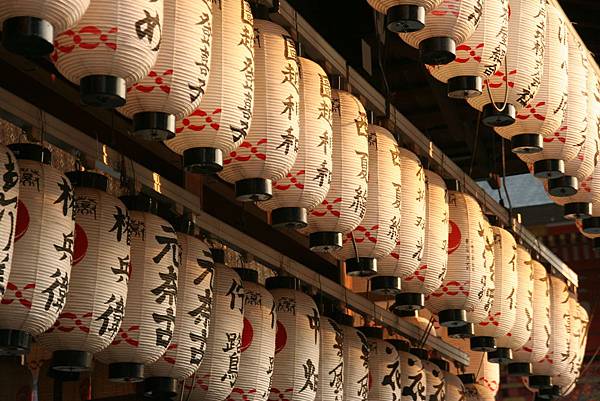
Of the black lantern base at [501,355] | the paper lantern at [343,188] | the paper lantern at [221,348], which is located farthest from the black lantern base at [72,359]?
the black lantern base at [501,355]

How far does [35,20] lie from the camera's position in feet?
10.1

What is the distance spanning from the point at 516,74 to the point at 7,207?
270cm

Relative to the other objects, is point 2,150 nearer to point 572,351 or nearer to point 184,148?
point 184,148

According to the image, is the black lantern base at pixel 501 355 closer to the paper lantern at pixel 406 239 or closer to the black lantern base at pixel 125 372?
the paper lantern at pixel 406 239

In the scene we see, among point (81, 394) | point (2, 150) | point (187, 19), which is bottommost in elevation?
point (81, 394)

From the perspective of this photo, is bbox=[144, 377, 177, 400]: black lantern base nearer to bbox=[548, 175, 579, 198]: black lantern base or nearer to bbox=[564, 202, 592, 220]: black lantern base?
bbox=[548, 175, 579, 198]: black lantern base

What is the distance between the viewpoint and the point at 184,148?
4.08 m

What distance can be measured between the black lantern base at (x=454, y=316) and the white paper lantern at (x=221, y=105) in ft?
8.54

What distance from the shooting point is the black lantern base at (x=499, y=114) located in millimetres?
5363

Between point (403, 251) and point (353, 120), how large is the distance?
2.53 ft

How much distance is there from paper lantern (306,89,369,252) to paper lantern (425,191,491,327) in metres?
1.37

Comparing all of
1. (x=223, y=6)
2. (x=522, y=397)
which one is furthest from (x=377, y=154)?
(x=522, y=397)

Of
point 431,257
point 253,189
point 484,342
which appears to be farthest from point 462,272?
point 253,189

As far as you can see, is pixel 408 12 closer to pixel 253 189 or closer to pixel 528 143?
pixel 253 189
